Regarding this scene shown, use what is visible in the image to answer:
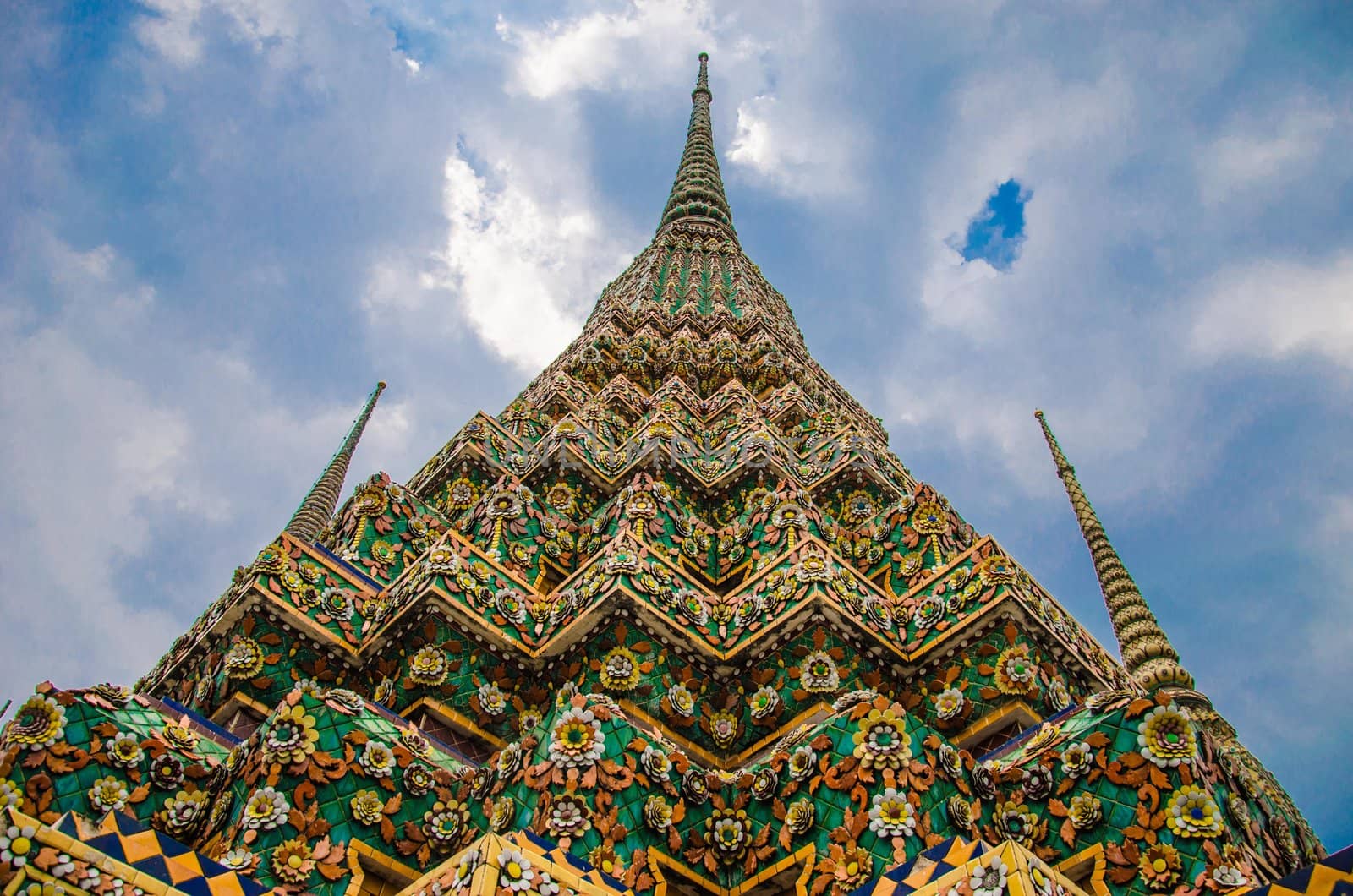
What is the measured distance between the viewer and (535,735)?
216 inches

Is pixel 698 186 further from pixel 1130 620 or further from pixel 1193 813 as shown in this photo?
pixel 1193 813

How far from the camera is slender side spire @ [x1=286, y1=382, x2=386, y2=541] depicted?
1321cm

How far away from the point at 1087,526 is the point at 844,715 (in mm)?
11910

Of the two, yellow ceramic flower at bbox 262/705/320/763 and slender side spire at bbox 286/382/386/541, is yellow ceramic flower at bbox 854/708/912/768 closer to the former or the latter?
yellow ceramic flower at bbox 262/705/320/763

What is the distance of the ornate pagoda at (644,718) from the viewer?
15.3 feet

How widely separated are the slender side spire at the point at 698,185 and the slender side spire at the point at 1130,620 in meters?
14.4

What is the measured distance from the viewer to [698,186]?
28.8 m

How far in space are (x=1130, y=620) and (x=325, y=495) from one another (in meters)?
11.8

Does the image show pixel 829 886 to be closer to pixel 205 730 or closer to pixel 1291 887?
pixel 1291 887

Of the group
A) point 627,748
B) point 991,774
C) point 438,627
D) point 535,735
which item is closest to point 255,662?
point 438,627

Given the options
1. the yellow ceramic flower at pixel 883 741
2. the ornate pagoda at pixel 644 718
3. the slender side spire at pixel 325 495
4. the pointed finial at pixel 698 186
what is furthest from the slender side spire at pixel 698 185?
the yellow ceramic flower at pixel 883 741

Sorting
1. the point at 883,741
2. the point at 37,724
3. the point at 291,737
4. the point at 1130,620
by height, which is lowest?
the point at 37,724

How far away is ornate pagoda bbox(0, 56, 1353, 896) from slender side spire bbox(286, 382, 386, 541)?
4.16ft

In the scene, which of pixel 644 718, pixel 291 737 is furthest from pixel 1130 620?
pixel 291 737
